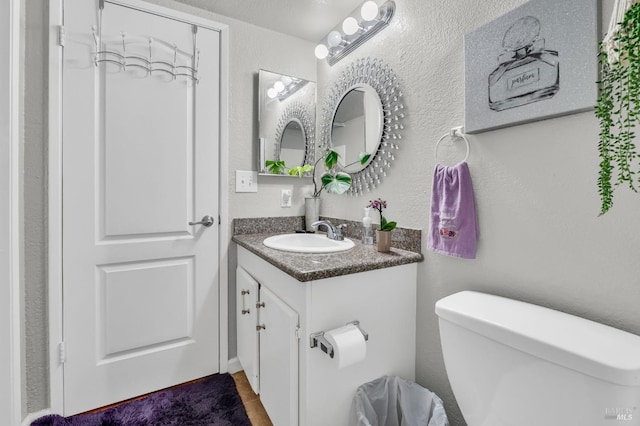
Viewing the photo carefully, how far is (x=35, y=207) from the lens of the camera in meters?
1.33

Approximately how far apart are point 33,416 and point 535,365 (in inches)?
80.2

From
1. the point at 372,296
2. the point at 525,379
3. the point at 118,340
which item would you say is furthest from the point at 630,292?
the point at 118,340

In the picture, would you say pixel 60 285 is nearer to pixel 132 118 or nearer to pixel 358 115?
pixel 132 118

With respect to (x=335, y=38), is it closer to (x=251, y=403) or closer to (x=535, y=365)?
(x=535, y=365)

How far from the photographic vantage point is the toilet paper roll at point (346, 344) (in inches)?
36.9

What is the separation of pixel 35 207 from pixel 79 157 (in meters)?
0.29

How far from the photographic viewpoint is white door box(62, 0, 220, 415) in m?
1.39

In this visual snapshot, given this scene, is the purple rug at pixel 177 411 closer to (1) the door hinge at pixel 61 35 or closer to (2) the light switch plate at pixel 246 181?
(2) the light switch plate at pixel 246 181

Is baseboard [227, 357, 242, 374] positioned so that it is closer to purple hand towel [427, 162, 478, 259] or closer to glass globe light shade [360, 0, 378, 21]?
purple hand towel [427, 162, 478, 259]

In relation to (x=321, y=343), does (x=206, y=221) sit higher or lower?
Answer: higher

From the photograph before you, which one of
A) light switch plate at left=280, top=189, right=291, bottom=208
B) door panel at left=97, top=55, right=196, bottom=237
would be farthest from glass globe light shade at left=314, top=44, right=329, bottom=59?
light switch plate at left=280, top=189, right=291, bottom=208

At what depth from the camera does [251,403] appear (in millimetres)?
1477

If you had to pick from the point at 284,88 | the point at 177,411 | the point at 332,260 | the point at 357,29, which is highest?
the point at 357,29

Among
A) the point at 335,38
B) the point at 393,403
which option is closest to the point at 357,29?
the point at 335,38
